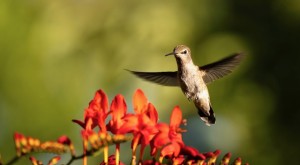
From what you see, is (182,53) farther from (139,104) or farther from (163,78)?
(139,104)

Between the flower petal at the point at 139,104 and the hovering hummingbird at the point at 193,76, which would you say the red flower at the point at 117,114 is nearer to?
the flower petal at the point at 139,104

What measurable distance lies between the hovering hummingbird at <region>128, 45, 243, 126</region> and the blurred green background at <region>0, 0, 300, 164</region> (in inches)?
98.5

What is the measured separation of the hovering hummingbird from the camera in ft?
13.1

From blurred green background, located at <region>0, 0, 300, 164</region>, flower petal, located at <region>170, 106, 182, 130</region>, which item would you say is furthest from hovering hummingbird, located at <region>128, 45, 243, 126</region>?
blurred green background, located at <region>0, 0, 300, 164</region>

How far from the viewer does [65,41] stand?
7.27 m

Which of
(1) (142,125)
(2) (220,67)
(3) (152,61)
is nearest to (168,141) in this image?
(1) (142,125)

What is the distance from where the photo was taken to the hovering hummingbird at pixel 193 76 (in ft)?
13.1

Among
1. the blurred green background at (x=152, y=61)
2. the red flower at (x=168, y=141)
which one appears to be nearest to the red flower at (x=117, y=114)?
the red flower at (x=168, y=141)

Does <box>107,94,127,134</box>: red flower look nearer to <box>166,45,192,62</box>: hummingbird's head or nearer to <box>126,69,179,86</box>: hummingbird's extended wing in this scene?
<box>166,45,192,62</box>: hummingbird's head

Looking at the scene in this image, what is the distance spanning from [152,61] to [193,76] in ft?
10.4

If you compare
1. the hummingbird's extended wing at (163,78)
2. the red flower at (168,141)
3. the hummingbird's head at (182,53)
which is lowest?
the red flower at (168,141)

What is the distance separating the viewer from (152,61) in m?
7.23

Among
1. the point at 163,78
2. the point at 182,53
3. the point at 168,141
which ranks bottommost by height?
the point at 168,141

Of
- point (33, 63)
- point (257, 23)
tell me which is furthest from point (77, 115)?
point (257, 23)
